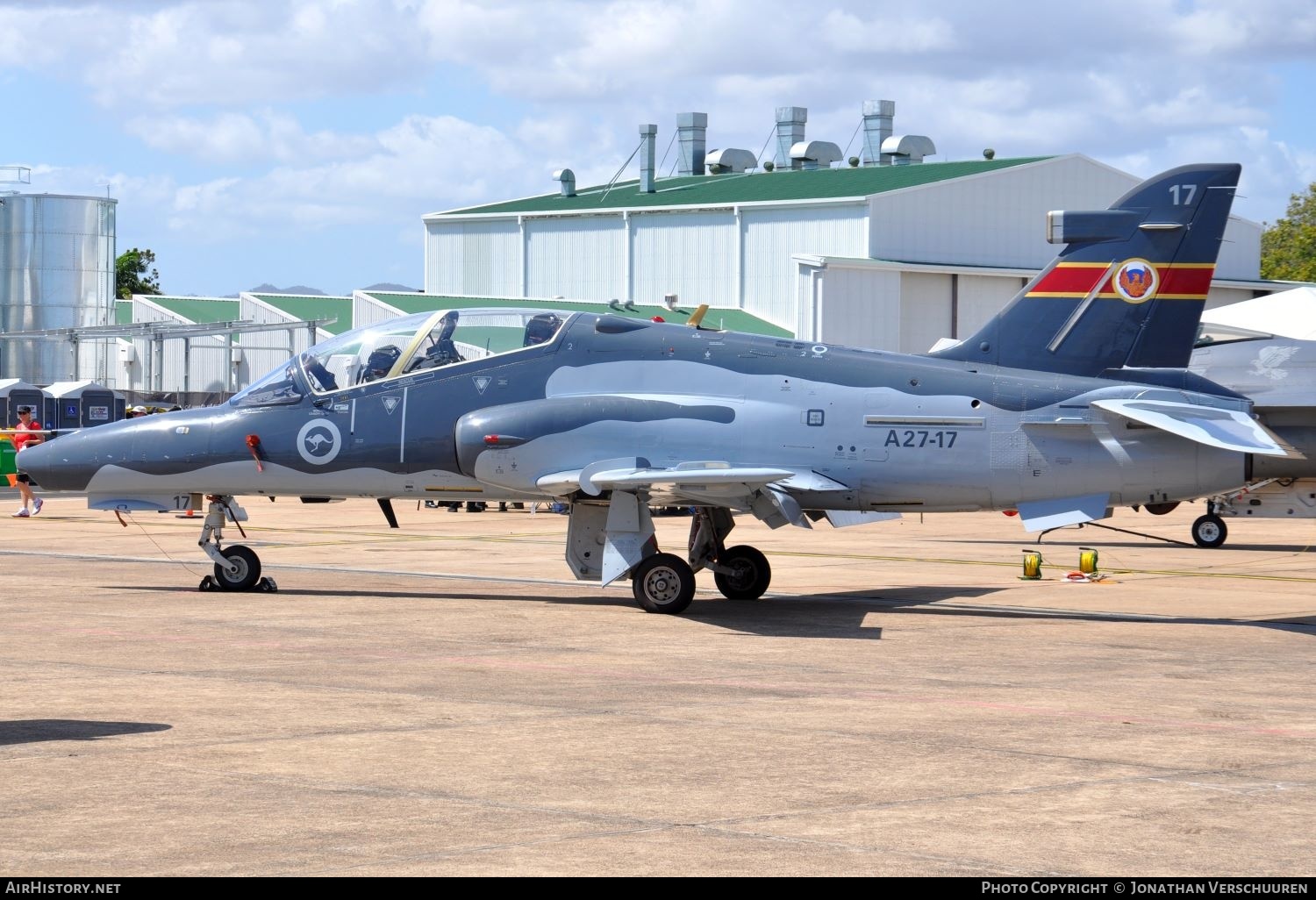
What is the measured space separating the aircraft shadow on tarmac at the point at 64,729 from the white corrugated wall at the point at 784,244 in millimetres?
47055

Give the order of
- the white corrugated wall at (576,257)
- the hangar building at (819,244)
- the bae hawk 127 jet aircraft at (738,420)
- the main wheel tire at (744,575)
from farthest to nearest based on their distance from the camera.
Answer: the white corrugated wall at (576,257), the hangar building at (819,244), the main wheel tire at (744,575), the bae hawk 127 jet aircraft at (738,420)

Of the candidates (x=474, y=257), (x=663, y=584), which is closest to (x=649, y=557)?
(x=663, y=584)

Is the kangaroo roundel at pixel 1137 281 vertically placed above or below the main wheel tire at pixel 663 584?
above

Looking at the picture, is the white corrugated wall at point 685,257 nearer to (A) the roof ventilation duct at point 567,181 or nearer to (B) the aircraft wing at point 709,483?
(A) the roof ventilation duct at point 567,181

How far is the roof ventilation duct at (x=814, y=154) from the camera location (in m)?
72.4

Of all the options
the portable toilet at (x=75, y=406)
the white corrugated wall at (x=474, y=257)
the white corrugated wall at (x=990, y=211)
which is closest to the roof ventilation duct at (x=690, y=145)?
the white corrugated wall at (x=474, y=257)

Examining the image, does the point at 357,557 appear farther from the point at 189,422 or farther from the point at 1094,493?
the point at 1094,493

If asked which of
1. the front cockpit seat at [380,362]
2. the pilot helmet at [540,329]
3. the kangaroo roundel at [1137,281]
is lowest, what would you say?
the front cockpit seat at [380,362]

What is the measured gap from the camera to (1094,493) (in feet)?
51.5

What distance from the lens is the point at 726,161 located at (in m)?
73.6

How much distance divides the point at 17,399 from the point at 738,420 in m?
47.1

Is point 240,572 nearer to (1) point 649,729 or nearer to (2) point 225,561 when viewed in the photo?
(2) point 225,561
